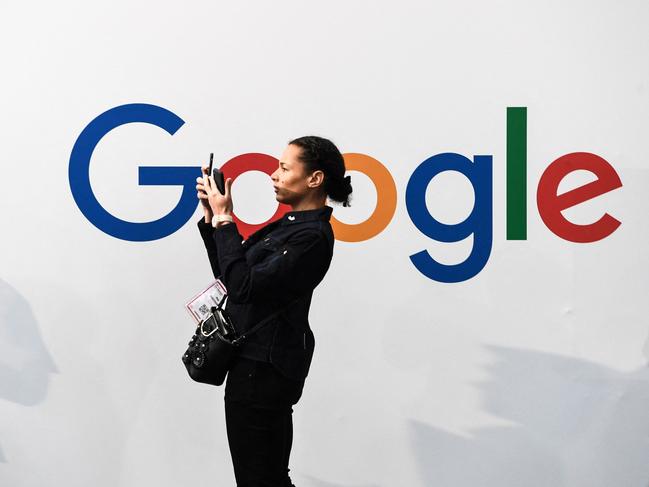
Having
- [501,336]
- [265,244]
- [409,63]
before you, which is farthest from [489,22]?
[265,244]

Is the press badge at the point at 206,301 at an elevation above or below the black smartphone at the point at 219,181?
below

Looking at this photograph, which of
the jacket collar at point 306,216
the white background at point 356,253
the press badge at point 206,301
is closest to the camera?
the jacket collar at point 306,216

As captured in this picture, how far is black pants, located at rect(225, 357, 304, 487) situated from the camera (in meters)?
1.79

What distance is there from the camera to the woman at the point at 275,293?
1.74 meters

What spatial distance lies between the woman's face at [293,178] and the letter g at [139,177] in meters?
0.76

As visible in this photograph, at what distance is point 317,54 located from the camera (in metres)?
2.54

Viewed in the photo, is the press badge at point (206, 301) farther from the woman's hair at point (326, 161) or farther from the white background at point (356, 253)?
the white background at point (356, 253)

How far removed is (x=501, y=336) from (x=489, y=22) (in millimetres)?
1049

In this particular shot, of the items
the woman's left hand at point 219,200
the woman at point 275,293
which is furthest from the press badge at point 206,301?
the woman's left hand at point 219,200

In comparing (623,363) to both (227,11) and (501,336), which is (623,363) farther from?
(227,11)

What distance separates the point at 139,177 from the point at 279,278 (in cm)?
103

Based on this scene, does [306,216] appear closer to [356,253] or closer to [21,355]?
[356,253]

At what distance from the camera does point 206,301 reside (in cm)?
203

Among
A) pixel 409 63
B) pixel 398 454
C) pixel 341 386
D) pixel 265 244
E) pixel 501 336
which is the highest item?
pixel 409 63
